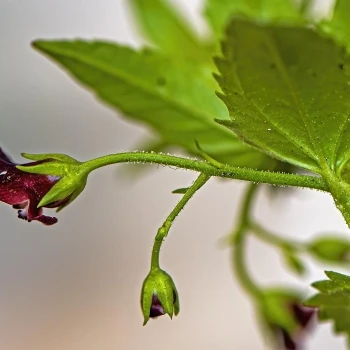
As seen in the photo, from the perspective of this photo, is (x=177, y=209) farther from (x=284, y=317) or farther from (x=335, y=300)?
(x=284, y=317)

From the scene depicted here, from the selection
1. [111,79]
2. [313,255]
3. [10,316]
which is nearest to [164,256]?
[10,316]

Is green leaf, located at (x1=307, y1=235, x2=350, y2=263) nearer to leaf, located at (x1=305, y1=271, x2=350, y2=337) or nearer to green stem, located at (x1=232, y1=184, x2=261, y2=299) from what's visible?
green stem, located at (x1=232, y1=184, x2=261, y2=299)

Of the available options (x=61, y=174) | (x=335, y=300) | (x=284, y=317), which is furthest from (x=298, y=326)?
(x=61, y=174)

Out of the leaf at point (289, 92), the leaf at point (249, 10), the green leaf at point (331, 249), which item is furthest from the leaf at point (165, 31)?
the leaf at point (289, 92)

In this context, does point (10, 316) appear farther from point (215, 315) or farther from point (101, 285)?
point (215, 315)

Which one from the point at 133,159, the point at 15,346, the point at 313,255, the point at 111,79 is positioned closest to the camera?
the point at 133,159

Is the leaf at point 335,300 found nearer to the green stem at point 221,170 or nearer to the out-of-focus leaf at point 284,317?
the green stem at point 221,170
